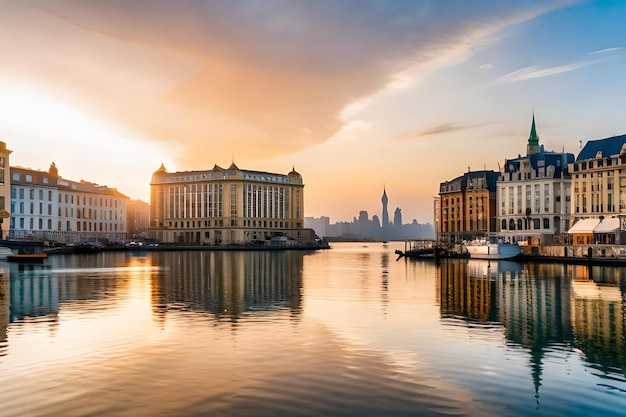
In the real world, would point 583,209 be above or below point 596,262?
above

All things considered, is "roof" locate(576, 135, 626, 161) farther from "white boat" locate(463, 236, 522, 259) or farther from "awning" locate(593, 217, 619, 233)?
"white boat" locate(463, 236, 522, 259)

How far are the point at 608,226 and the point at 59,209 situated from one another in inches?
5420

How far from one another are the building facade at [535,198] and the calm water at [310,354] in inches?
3680

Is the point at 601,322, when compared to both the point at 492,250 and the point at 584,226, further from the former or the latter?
the point at 584,226

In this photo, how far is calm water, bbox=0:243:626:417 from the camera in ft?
58.9

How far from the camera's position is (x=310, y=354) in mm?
24656

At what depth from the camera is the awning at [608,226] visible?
10156cm

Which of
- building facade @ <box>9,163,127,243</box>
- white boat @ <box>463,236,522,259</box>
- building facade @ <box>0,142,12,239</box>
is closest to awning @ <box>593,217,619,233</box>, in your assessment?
white boat @ <box>463,236,522,259</box>

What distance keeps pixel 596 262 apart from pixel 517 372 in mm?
76050

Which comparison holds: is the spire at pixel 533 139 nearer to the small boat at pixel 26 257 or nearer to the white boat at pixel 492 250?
the white boat at pixel 492 250

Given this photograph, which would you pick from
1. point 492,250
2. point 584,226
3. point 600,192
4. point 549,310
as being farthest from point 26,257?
point 600,192

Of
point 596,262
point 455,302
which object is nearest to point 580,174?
point 596,262

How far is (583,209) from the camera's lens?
118188 millimetres

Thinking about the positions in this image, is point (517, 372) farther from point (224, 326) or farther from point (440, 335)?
point (224, 326)
